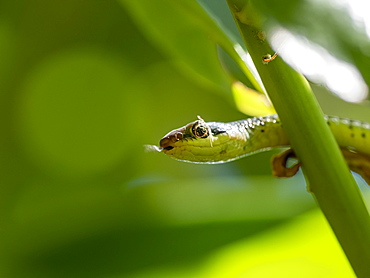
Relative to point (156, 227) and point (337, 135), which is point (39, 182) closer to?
point (156, 227)

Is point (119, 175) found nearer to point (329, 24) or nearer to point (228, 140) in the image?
point (228, 140)

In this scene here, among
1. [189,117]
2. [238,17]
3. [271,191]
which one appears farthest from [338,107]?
[238,17]

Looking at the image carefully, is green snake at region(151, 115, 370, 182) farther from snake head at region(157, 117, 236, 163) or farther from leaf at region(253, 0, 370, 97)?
leaf at region(253, 0, 370, 97)

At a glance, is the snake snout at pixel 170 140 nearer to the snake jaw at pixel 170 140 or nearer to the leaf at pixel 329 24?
the snake jaw at pixel 170 140

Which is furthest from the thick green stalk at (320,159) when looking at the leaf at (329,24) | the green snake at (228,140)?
the green snake at (228,140)

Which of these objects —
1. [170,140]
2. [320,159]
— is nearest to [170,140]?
[170,140]
